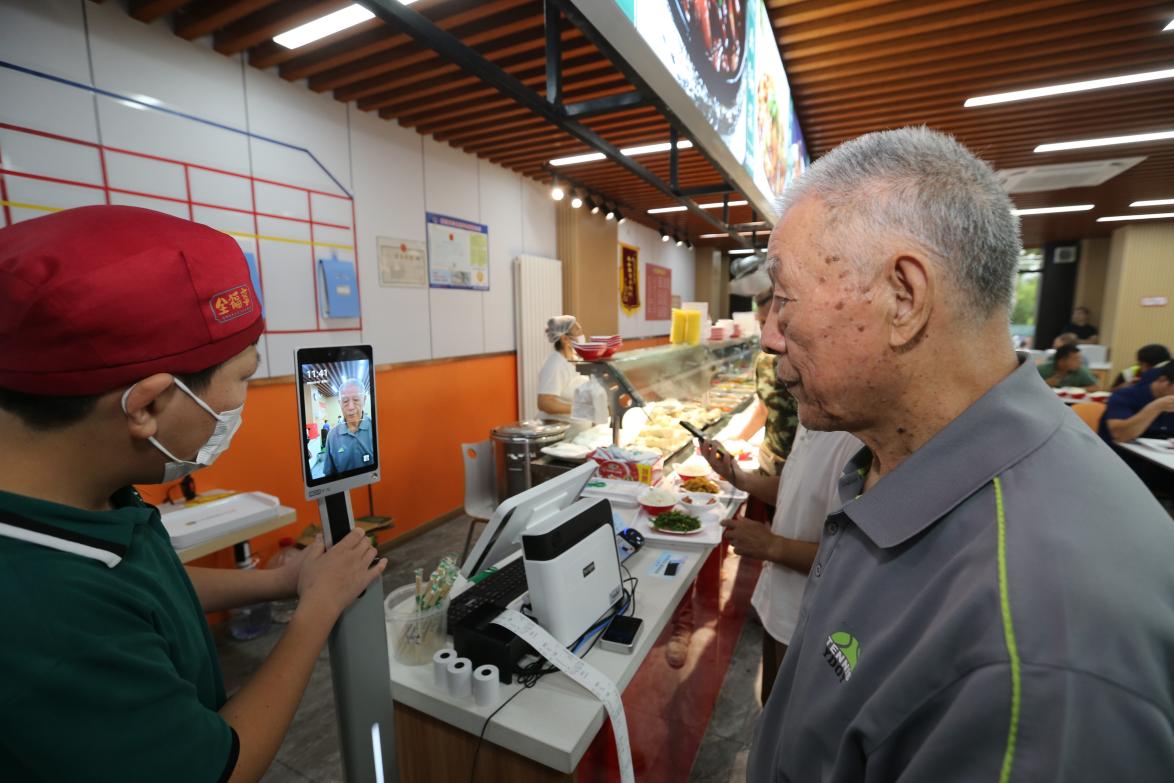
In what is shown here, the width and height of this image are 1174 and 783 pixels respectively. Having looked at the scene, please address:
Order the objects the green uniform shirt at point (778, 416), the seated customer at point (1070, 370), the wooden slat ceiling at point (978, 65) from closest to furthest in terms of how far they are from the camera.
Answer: the green uniform shirt at point (778, 416) → the wooden slat ceiling at point (978, 65) → the seated customer at point (1070, 370)

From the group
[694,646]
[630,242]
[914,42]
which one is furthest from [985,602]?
[630,242]

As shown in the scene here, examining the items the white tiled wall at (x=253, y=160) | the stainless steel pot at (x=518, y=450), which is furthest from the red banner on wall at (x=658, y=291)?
the stainless steel pot at (x=518, y=450)

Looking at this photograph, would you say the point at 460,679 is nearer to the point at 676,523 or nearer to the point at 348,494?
the point at 348,494

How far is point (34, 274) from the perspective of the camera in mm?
733

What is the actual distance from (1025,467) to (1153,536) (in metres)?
0.14

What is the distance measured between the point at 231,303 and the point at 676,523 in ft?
6.03

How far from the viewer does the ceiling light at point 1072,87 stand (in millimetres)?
3939

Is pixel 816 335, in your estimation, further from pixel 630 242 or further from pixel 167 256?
pixel 630 242

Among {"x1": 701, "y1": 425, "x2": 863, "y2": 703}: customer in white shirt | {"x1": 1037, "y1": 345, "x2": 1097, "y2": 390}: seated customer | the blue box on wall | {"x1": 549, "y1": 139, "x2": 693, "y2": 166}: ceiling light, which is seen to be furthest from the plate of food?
{"x1": 1037, "y1": 345, "x2": 1097, "y2": 390}: seated customer

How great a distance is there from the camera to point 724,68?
2.43 m

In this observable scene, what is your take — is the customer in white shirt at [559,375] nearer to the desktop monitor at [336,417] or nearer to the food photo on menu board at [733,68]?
the food photo on menu board at [733,68]

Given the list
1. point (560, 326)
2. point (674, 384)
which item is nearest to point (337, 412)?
point (560, 326)

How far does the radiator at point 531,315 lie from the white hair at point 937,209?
549 cm

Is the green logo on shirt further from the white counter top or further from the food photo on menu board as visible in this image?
the food photo on menu board
